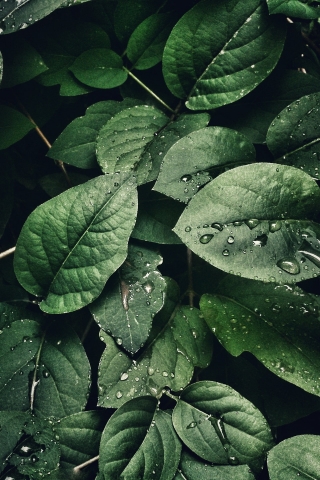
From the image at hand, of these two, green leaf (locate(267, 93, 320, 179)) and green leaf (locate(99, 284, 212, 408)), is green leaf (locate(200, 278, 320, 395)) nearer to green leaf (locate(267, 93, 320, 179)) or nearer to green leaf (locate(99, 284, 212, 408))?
green leaf (locate(99, 284, 212, 408))

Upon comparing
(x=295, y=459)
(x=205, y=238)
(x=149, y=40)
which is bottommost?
(x=295, y=459)

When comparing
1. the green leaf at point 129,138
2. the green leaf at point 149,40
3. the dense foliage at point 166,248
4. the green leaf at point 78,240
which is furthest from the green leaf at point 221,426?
the green leaf at point 149,40

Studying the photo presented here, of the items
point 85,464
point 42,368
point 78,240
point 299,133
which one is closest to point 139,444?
point 85,464

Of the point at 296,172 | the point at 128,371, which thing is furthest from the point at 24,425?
the point at 296,172

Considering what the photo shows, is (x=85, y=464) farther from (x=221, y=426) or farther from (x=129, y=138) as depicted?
(x=129, y=138)

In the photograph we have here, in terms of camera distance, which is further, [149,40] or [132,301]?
[149,40]

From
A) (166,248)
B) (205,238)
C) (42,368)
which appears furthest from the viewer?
(166,248)

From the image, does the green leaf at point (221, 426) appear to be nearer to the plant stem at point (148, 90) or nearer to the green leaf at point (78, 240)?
the green leaf at point (78, 240)
